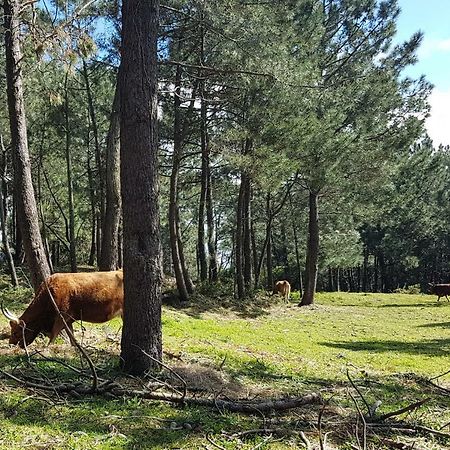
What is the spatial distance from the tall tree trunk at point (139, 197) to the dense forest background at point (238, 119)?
4.40ft

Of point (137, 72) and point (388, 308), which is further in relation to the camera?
point (388, 308)

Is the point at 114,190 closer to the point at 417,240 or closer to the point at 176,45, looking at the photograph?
the point at 176,45

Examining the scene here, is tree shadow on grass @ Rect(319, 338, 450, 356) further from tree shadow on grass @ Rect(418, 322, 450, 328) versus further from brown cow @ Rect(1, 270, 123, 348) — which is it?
brown cow @ Rect(1, 270, 123, 348)

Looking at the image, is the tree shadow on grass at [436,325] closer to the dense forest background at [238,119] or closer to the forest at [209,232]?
the forest at [209,232]

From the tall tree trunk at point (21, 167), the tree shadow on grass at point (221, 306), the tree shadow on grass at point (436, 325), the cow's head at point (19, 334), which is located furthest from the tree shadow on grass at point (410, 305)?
the cow's head at point (19, 334)

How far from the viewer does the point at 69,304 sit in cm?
660

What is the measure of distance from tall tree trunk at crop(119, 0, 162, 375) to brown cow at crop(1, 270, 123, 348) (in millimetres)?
1509

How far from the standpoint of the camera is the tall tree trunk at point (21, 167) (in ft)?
22.5

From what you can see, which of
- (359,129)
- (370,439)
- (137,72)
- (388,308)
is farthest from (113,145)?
(388,308)

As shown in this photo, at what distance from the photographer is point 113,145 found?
8.16 m

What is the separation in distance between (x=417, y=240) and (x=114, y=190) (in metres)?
38.3

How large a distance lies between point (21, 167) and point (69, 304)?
2.03 metres

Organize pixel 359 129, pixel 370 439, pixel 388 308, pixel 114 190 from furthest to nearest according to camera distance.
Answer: pixel 388 308 < pixel 359 129 < pixel 114 190 < pixel 370 439

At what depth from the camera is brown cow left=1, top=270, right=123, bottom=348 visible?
6.24 metres
